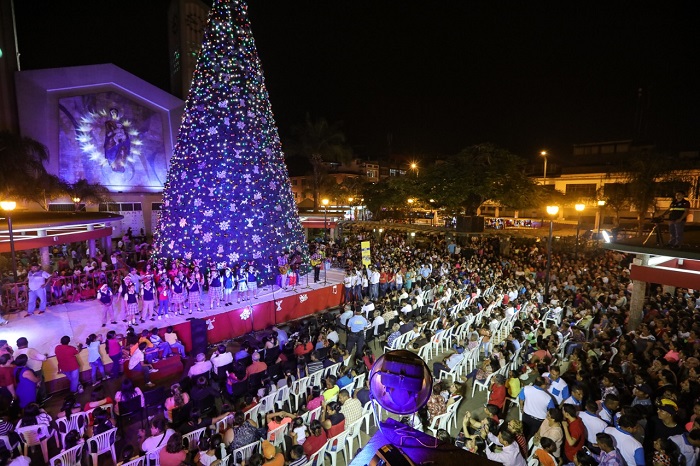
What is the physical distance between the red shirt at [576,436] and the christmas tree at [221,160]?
36.8ft

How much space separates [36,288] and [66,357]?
4.72 m

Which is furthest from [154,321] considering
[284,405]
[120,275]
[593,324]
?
[593,324]

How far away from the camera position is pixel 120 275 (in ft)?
43.0

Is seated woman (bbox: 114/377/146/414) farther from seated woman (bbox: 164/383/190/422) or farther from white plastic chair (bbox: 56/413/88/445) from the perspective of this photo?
seated woman (bbox: 164/383/190/422)

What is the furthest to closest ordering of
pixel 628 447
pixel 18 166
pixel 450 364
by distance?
pixel 18 166 < pixel 450 364 < pixel 628 447

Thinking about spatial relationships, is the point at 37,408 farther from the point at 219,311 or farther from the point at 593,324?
the point at 593,324

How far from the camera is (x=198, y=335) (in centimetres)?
1022

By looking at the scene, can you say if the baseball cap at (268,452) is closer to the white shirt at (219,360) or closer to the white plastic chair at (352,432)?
the white plastic chair at (352,432)

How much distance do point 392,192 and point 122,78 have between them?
22112 mm

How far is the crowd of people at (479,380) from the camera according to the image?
499 cm

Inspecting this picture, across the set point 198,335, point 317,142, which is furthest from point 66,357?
point 317,142

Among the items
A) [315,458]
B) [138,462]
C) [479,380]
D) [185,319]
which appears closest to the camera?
[138,462]

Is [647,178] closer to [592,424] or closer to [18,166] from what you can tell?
[592,424]

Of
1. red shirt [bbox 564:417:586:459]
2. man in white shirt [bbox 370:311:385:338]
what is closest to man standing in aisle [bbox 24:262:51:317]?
man in white shirt [bbox 370:311:385:338]
